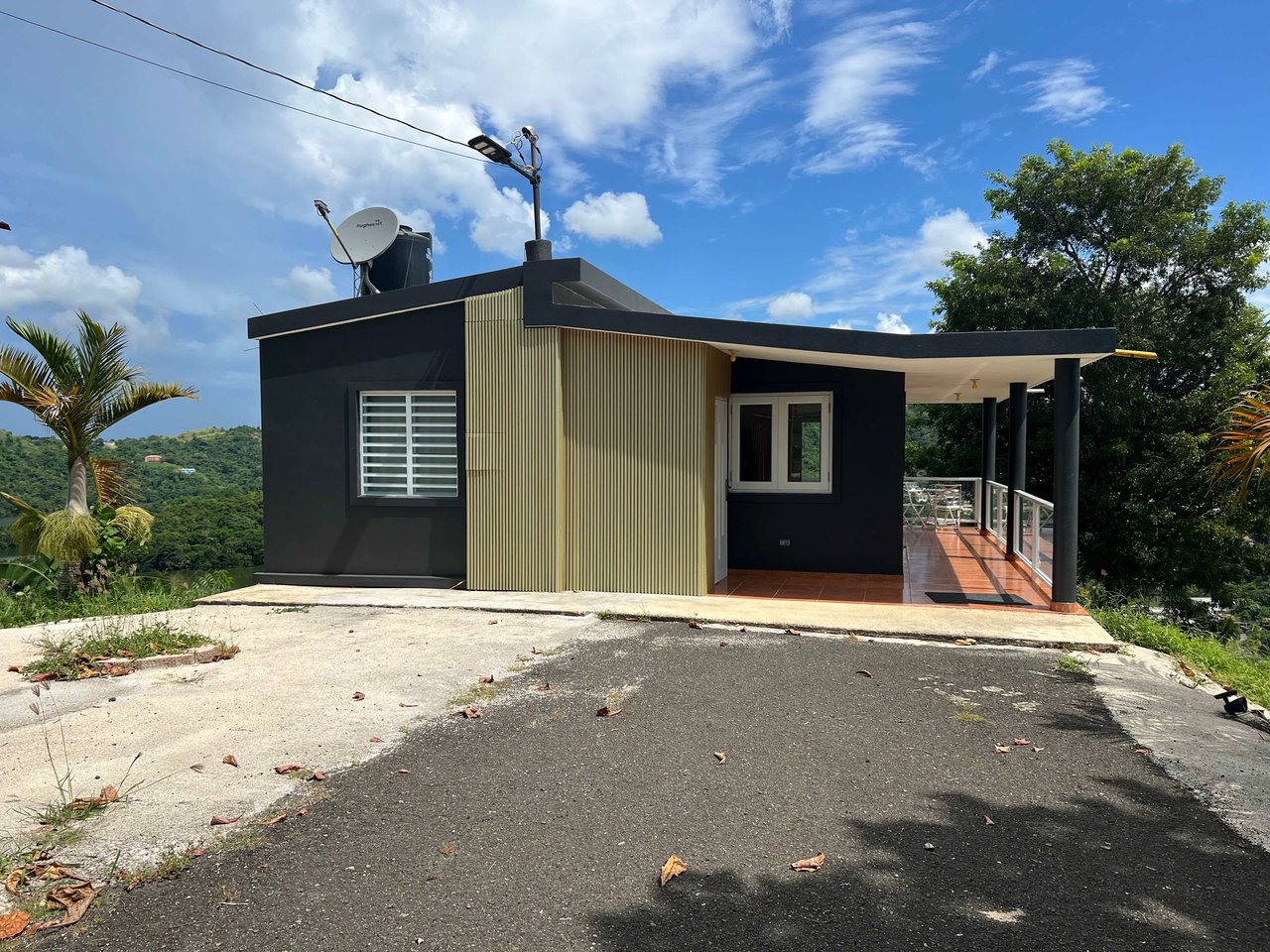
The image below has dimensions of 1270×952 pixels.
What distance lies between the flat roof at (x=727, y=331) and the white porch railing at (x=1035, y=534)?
5.23 feet

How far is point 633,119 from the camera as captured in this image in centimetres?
1697

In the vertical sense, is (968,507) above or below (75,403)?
below

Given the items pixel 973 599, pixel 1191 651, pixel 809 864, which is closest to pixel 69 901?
pixel 809 864

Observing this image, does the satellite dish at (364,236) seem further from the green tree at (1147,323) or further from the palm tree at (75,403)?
the green tree at (1147,323)

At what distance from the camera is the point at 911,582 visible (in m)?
9.59

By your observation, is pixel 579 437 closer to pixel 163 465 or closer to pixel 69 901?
pixel 69 901

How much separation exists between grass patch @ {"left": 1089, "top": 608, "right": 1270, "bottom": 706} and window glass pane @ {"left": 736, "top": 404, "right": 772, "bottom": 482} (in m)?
4.04

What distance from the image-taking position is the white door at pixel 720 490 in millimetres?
9281

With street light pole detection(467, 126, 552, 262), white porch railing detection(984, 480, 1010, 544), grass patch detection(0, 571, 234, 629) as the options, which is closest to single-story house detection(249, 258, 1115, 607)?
street light pole detection(467, 126, 552, 262)

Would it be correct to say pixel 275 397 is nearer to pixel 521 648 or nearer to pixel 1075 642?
pixel 521 648

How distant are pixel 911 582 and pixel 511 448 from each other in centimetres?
494

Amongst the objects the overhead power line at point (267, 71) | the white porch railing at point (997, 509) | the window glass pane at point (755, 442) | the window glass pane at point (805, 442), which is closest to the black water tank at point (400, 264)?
the overhead power line at point (267, 71)

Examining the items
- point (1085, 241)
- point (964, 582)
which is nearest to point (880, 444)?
point (964, 582)

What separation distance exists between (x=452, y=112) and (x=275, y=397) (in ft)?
16.9
